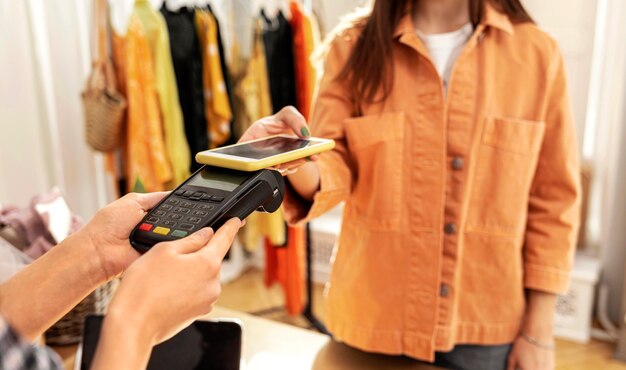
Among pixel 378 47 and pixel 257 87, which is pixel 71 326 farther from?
pixel 257 87

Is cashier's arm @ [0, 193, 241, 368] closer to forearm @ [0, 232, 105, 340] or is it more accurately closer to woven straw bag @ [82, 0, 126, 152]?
forearm @ [0, 232, 105, 340]

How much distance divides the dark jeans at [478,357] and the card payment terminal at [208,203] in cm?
56

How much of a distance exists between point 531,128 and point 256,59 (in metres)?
1.26

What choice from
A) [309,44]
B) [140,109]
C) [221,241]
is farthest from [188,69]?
[221,241]

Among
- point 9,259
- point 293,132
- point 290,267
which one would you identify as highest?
point 293,132

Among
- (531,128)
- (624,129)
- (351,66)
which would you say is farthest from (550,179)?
(624,129)

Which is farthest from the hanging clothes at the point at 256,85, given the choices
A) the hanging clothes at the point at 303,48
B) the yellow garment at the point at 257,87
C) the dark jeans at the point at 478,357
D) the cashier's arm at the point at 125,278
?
the cashier's arm at the point at 125,278

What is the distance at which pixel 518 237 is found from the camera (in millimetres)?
970

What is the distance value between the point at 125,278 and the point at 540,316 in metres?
0.78

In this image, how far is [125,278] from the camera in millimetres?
471

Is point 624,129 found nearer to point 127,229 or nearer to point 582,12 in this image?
point 582,12

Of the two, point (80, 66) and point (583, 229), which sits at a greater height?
point (80, 66)

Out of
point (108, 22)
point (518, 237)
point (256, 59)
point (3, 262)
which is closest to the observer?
point (3, 262)

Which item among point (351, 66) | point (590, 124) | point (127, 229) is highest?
point (351, 66)
